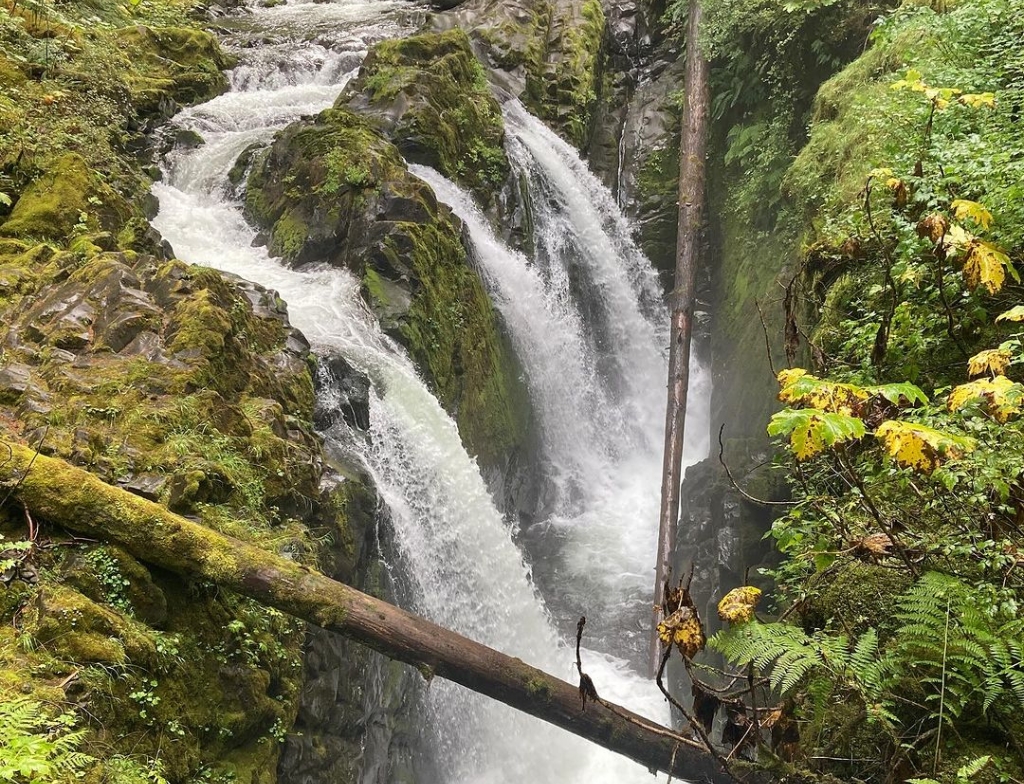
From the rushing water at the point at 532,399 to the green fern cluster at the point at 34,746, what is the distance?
3.90m

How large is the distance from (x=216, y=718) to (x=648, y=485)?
871cm

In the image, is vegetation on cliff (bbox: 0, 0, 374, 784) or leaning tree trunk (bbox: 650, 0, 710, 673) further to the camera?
leaning tree trunk (bbox: 650, 0, 710, 673)

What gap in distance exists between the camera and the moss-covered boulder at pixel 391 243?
8414 millimetres

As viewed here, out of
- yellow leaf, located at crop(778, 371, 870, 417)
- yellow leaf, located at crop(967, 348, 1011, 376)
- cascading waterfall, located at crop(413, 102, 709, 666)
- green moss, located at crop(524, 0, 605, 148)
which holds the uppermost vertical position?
green moss, located at crop(524, 0, 605, 148)

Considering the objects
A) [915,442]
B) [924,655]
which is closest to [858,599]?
[924,655]

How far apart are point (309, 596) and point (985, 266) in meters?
3.61

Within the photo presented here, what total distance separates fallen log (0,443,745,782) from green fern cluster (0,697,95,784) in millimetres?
933

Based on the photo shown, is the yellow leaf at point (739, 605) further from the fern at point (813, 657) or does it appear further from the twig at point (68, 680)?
the twig at point (68, 680)

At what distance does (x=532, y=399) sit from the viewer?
429 inches

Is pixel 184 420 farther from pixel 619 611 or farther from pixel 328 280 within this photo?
pixel 619 611

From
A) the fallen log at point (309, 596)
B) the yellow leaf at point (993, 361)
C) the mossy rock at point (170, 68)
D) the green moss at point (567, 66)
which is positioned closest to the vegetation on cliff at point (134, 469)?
the fallen log at point (309, 596)

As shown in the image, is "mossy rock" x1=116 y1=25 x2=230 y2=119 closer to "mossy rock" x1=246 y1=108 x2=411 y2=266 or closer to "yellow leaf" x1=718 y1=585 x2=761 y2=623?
"mossy rock" x1=246 y1=108 x2=411 y2=266

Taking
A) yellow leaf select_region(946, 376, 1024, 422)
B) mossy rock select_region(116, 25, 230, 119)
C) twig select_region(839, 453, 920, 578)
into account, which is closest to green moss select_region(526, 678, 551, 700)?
twig select_region(839, 453, 920, 578)

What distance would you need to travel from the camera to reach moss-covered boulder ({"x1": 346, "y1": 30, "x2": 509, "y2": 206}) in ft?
34.7
